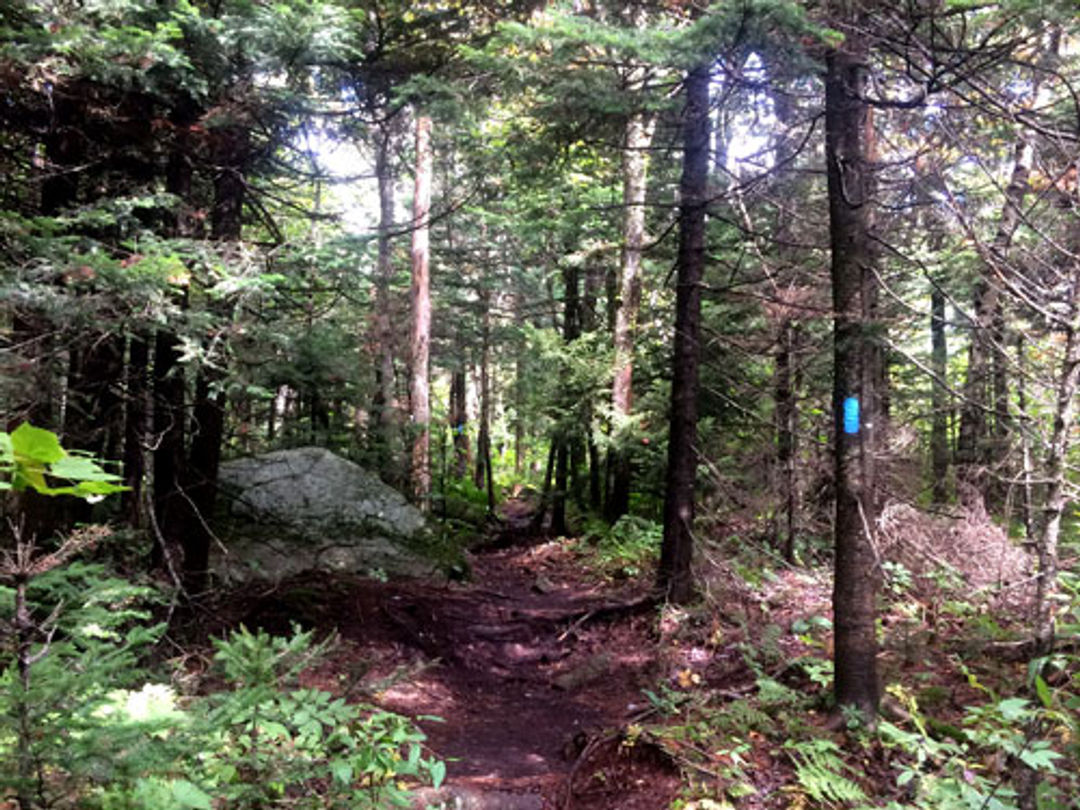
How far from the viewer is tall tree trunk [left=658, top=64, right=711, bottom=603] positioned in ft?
27.4

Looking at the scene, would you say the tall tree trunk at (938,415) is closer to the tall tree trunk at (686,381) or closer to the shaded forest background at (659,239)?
the shaded forest background at (659,239)

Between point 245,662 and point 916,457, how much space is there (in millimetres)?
9591

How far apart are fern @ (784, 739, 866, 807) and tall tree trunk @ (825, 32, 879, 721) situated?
0.60 m

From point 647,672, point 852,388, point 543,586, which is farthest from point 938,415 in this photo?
point 852,388

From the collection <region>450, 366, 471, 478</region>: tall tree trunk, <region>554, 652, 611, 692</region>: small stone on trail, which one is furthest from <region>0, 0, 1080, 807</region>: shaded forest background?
<region>450, 366, 471, 478</region>: tall tree trunk

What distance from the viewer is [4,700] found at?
2.19 m

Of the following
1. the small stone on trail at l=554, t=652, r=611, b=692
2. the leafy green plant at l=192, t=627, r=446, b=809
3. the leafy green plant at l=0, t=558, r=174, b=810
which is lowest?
the small stone on trail at l=554, t=652, r=611, b=692

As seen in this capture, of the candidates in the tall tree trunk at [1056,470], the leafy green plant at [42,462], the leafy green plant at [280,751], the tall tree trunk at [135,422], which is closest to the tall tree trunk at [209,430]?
the tall tree trunk at [135,422]

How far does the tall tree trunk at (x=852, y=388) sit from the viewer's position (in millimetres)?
4820

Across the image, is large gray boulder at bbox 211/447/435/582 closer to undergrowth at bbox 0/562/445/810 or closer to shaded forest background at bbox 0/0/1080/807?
shaded forest background at bbox 0/0/1080/807

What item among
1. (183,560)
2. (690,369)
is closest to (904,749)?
(690,369)

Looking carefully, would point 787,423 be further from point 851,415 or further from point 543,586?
point 851,415

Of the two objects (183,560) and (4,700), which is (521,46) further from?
(4,700)

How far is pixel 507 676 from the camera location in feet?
24.7
